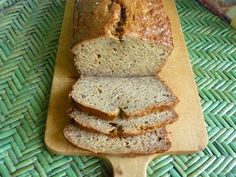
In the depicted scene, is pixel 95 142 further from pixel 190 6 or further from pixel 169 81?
pixel 190 6

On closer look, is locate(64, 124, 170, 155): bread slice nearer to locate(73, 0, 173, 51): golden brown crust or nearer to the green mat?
the green mat

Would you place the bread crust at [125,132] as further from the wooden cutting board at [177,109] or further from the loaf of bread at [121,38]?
the loaf of bread at [121,38]

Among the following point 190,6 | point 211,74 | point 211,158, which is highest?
point 190,6

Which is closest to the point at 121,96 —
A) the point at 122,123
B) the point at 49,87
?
the point at 122,123

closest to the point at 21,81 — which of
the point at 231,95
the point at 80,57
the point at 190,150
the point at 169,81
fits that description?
the point at 80,57

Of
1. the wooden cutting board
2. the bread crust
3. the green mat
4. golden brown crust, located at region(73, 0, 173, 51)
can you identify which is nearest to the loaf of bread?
golden brown crust, located at region(73, 0, 173, 51)

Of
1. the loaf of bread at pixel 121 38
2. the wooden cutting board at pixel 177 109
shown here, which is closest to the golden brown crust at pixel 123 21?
the loaf of bread at pixel 121 38

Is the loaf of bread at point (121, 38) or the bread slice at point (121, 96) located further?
the loaf of bread at point (121, 38)
